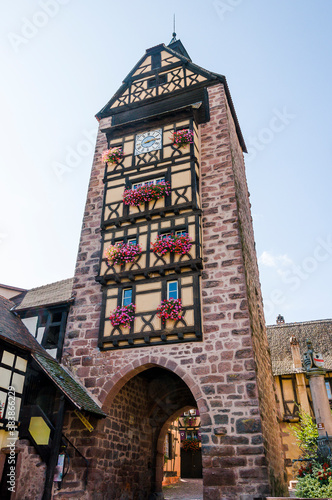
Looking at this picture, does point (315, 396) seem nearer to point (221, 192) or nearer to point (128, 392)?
point (128, 392)

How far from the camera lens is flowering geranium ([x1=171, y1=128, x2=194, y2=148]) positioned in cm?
1240

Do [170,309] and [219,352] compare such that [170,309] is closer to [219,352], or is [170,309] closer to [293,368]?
[219,352]

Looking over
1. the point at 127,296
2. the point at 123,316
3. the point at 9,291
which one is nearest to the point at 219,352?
the point at 123,316

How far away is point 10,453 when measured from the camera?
890 centimetres

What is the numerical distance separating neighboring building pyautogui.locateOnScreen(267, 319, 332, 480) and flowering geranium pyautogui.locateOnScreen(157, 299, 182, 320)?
1167 centimetres

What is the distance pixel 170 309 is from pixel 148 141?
5896 mm

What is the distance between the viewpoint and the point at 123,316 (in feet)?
34.4

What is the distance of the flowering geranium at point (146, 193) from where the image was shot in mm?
11766

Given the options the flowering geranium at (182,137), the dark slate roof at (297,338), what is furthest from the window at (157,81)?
the dark slate roof at (297,338)

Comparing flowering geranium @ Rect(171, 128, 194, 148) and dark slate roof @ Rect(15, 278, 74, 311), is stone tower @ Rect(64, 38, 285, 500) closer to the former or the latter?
flowering geranium @ Rect(171, 128, 194, 148)

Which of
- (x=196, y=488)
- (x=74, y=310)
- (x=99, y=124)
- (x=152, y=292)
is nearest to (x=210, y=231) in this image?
(x=152, y=292)

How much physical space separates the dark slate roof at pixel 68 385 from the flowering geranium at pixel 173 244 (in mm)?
3857

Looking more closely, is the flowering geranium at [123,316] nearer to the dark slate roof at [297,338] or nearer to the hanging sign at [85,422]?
the hanging sign at [85,422]

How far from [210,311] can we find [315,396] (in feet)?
10.0
